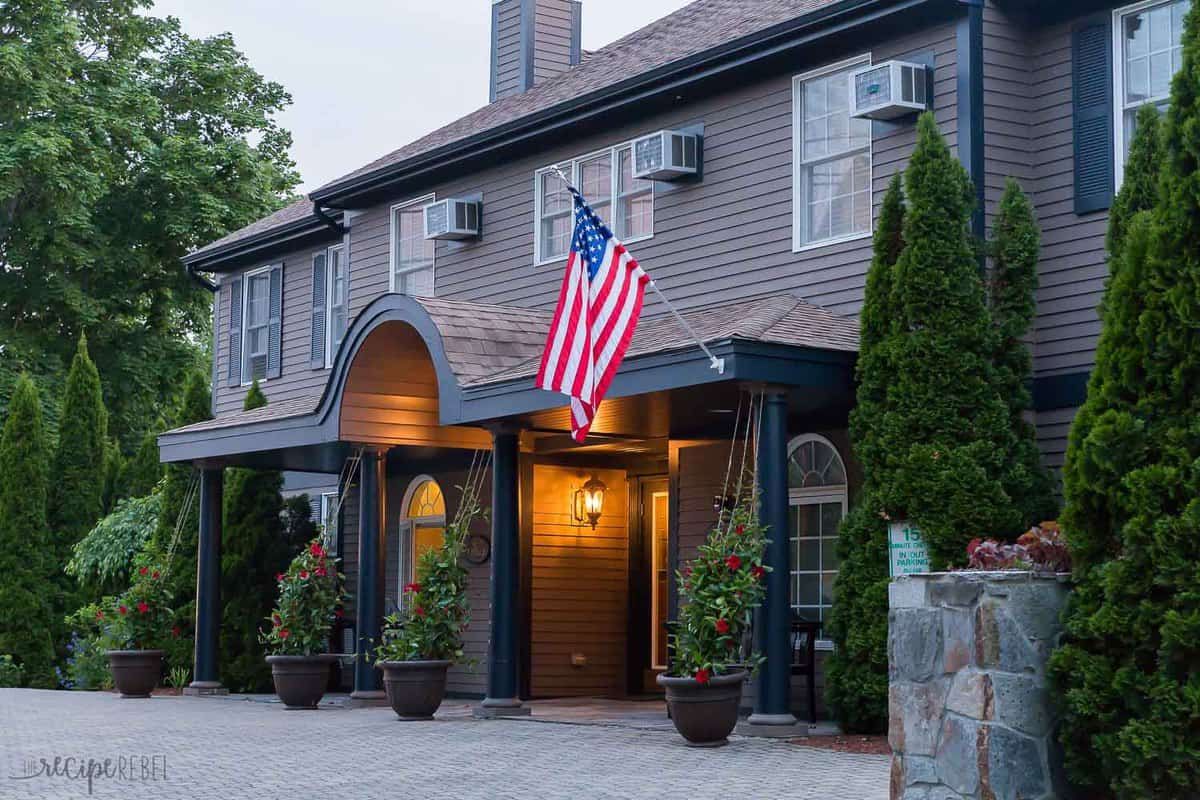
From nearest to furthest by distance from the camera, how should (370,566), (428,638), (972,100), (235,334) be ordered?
(972,100) < (428,638) < (370,566) < (235,334)

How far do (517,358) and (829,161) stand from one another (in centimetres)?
328

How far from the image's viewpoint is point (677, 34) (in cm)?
1644

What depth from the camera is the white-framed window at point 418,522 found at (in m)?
19.1

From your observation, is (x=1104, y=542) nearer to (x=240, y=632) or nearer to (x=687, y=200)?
(x=687, y=200)

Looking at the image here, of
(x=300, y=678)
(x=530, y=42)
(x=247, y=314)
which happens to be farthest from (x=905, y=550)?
(x=247, y=314)

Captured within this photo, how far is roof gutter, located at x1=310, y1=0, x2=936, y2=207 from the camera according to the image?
12797mm

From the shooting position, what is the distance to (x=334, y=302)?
20625 millimetres

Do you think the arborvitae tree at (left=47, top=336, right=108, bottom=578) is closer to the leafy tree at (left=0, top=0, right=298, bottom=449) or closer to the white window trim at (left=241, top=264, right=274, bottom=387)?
the white window trim at (left=241, top=264, right=274, bottom=387)

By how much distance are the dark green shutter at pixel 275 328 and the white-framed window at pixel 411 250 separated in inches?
149

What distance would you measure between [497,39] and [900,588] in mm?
14365

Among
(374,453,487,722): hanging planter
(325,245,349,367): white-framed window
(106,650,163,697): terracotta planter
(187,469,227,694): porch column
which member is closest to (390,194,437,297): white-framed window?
(325,245,349,367): white-framed window

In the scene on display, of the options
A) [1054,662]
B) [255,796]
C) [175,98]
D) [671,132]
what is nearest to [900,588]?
[1054,662]

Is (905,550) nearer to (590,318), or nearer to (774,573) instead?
(774,573)

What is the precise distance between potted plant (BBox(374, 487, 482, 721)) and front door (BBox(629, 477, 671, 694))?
3.64 meters
